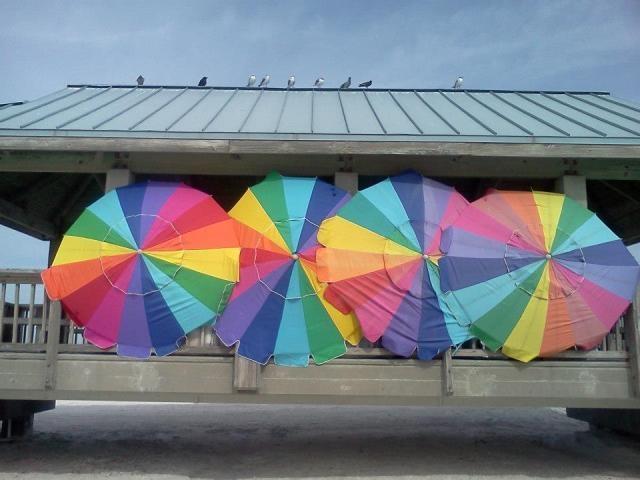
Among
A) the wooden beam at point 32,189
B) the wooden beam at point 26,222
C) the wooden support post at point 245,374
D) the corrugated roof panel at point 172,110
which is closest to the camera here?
the wooden support post at point 245,374

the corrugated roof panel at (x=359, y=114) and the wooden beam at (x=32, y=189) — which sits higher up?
the corrugated roof panel at (x=359, y=114)

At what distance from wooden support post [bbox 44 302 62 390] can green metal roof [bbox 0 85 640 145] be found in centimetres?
226

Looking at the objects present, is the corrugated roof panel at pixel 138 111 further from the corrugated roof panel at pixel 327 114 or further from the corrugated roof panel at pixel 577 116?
the corrugated roof panel at pixel 577 116

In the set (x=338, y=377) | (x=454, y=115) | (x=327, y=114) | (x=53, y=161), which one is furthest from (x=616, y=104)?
(x=53, y=161)

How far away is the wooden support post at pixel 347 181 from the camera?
8.19 metres

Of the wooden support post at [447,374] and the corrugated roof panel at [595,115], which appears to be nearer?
the wooden support post at [447,374]

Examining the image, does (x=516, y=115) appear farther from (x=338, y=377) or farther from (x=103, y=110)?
(x=103, y=110)

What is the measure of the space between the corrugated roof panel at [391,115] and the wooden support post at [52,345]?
16.0 ft

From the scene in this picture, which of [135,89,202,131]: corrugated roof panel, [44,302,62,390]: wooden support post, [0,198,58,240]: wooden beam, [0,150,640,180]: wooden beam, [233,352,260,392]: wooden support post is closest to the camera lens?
[233,352,260,392]: wooden support post

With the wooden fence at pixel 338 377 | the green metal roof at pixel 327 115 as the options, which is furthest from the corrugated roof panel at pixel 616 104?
the wooden fence at pixel 338 377

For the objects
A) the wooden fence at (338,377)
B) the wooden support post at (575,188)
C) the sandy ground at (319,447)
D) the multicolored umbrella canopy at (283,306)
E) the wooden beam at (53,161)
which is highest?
the wooden beam at (53,161)

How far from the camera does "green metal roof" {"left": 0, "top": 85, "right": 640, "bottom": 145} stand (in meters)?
7.88

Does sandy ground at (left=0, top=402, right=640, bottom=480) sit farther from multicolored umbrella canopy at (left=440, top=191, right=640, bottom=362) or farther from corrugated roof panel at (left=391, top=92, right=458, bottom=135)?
corrugated roof panel at (left=391, top=92, right=458, bottom=135)

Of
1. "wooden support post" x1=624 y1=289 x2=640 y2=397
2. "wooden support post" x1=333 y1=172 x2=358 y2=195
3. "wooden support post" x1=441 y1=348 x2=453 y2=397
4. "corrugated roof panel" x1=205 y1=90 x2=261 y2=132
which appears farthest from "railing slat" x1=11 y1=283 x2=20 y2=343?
"wooden support post" x1=624 y1=289 x2=640 y2=397
